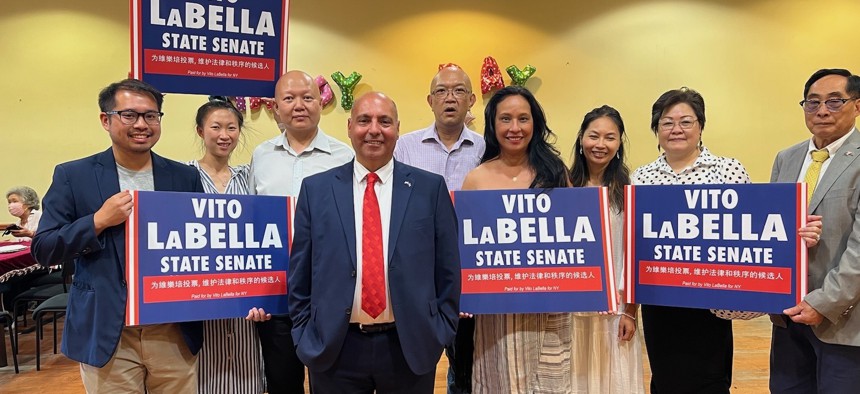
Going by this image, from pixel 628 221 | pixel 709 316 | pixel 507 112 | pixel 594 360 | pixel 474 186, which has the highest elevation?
pixel 507 112

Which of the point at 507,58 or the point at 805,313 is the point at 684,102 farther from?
the point at 507,58

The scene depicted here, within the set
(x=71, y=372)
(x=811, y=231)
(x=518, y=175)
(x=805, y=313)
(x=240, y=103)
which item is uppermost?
(x=240, y=103)

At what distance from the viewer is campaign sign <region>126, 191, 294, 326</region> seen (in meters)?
1.79

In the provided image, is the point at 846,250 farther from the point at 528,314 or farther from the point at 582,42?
the point at 582,42

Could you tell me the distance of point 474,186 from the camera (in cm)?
227

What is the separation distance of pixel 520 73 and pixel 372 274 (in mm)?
5093

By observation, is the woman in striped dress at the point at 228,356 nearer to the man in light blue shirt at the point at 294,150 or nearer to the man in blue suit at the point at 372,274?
the man in light blue shirt at the point at 294,150

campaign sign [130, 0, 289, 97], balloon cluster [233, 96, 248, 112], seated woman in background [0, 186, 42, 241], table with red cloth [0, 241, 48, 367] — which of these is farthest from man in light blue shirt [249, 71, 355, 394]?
seated woman in background [0, 186, 42, 241]

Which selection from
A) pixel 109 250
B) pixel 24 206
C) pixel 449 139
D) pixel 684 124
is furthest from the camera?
pixel 24 206

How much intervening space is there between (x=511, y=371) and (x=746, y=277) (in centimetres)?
97

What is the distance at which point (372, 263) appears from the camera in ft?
5.41

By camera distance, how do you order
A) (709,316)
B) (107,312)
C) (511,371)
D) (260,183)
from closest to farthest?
1. (107,312)
2. (511,371)
3. (709,316)
4. (260,183)

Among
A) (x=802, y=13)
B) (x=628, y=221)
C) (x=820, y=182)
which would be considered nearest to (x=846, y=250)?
(x=820, y=182)

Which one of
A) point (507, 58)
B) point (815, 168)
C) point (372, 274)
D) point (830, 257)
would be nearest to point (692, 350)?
point (830, 257)
